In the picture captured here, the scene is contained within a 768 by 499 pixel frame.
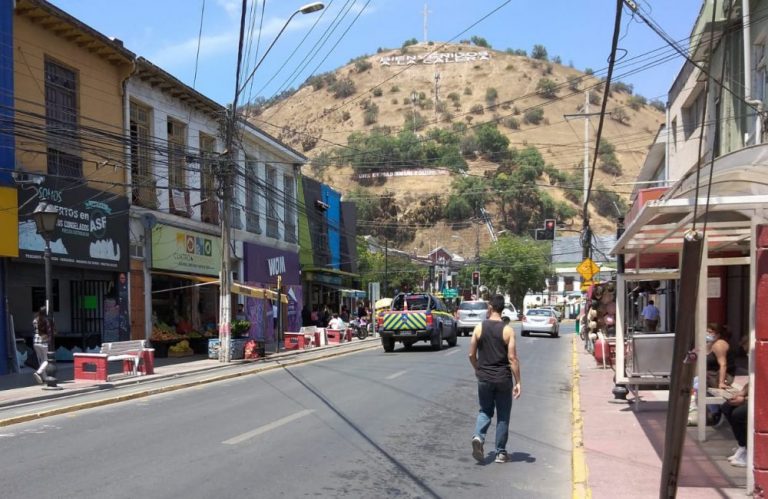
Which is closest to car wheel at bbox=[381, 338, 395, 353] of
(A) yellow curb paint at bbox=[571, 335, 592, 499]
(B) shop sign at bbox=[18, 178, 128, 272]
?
(B) shop sign at bbox=[18, 178, 128, 272]

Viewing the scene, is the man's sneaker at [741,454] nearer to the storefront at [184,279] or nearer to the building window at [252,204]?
the storefront at [184,279]

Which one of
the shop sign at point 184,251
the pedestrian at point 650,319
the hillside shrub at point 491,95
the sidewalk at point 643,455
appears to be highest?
the hillside shrub at point 491,95

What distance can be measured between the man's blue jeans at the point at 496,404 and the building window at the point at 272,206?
26.5 metres

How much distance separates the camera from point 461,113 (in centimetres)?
13150

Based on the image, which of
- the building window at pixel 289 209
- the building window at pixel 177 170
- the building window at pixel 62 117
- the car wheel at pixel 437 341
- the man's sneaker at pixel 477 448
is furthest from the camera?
the building window at pixel 289 209

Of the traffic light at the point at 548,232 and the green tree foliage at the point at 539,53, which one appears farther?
the green tree foliage at the point at 539,53

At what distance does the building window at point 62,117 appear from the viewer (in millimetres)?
18312

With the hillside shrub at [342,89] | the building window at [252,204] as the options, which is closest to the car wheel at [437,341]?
the building window at [252,204]

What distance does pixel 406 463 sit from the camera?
759 cm

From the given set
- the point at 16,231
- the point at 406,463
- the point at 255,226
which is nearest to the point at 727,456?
the point at 406,463

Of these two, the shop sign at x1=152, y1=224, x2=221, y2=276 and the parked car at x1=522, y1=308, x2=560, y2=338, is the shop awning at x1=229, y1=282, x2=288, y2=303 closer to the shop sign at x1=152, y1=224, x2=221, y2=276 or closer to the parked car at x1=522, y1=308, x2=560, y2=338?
the shop sign at x1=152, y1=224, x2=221, y2=276

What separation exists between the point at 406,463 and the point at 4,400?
837 centimetres

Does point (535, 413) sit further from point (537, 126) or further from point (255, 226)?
point (537, 126)

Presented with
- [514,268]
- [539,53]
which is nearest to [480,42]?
[539,53]
